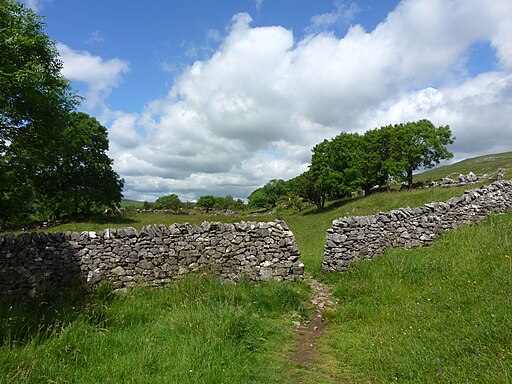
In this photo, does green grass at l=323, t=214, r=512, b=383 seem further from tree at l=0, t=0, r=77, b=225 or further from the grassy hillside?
the grassy hillside

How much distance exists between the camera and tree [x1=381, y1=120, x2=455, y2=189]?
4043 cm

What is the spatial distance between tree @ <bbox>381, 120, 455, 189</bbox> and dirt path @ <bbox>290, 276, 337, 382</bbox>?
34.9 m

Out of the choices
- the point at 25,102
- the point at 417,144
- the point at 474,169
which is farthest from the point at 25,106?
the point at 474,169

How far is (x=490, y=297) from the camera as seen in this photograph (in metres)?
5.58

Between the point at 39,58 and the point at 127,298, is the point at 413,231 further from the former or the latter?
the point at 39,58

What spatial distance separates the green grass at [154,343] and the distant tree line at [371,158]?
3427cm

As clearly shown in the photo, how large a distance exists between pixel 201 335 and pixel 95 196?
3697 centimetres

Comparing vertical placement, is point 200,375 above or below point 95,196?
below

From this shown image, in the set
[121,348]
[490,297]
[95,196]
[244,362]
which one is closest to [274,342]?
[244,362]

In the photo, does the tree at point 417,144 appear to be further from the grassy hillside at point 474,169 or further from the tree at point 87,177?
the tree at point 87,177

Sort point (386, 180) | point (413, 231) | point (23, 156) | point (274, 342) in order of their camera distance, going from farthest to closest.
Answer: point (386, 180) < point (413, 231) < point (23, 156) < point (274, 342)

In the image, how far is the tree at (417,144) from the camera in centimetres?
4043

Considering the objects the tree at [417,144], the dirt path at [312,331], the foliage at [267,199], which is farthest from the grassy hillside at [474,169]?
the dirt path at [312,331]

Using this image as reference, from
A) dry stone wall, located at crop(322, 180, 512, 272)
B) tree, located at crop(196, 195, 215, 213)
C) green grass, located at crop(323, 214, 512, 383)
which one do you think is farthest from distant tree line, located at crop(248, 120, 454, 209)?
tree, located at crop(196, 195, 215, 213)
